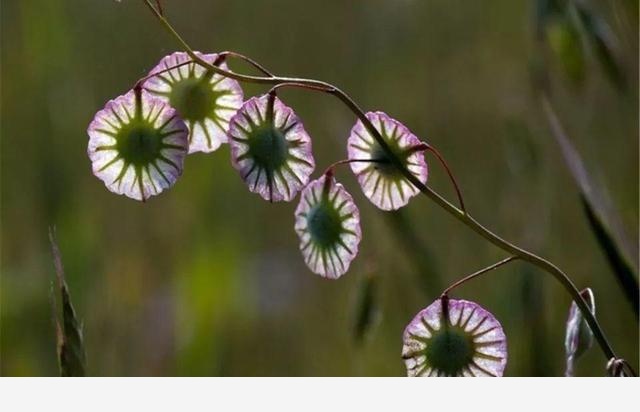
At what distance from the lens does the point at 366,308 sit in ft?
2.78

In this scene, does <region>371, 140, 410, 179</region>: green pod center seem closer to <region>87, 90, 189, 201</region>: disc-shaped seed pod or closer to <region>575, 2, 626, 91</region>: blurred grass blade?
<region>87, 90, 189, 201</region>: disc-shaped seed pod

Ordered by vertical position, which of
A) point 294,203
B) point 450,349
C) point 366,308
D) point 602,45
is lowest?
point 450,349

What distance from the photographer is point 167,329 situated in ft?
4.20

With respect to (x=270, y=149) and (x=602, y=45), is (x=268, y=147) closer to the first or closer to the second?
(x=270, y=149)

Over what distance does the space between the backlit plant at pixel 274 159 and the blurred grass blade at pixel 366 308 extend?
0.87ft

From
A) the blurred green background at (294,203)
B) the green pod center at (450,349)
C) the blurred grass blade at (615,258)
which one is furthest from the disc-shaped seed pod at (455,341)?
the blurred green background at (294,203)


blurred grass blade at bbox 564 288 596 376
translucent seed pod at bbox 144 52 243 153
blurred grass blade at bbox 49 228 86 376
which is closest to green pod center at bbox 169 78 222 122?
translucent seed pod at bbox 144 52 243 153

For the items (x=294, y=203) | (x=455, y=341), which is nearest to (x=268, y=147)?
(x=455, y=341)

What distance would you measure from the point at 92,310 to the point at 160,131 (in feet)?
2.01

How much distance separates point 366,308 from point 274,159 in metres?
0.32

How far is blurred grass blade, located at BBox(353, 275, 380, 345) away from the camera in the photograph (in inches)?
33.3

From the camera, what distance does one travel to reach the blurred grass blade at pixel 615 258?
2.15ft

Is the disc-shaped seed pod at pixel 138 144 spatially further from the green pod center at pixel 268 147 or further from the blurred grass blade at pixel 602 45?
the blurred grass blade at pixel 602 45

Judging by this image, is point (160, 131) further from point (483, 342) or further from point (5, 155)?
point (5, 155)
